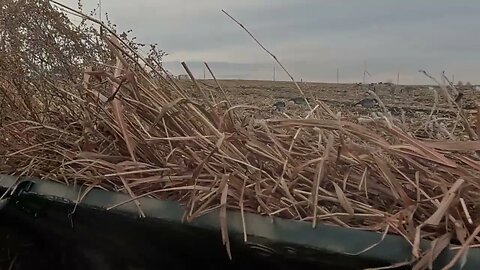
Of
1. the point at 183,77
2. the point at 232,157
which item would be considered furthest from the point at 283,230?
the point at 183,77

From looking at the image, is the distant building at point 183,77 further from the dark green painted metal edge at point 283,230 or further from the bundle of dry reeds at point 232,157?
the dark green painted metal edge at point 283,230

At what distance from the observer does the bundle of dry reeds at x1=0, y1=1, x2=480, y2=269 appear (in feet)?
4.22

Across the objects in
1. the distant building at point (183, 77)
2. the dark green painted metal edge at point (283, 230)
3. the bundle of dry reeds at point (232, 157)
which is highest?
the distant building at point (183, 77)

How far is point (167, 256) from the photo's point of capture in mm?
1463

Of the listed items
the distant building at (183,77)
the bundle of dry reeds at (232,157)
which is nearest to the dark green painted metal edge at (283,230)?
the bundle of dry reeds at (232,157)

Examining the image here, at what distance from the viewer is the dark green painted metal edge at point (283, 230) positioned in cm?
113

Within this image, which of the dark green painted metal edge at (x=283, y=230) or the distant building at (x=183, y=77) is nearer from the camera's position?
the dark green painted metal edge at (x=283, y=230)

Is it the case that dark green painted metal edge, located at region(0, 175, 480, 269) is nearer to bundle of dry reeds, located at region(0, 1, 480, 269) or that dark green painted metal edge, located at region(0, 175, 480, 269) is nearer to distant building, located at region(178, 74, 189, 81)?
bundle of dry reeds, located at region(0, 1, 480, 269)

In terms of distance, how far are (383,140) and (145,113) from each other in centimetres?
60

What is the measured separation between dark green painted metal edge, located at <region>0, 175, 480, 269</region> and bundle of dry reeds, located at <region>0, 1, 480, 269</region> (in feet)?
0.08

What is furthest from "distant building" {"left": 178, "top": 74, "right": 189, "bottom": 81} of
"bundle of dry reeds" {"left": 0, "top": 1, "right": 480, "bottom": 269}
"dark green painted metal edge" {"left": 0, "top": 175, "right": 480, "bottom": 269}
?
"dark green painted metal edge" {"left": 0, "top": 175, "right": 480, "bottom": 269}

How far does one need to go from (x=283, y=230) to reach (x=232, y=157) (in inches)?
12.3

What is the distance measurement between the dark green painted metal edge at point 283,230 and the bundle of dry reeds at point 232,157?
0.02 metres

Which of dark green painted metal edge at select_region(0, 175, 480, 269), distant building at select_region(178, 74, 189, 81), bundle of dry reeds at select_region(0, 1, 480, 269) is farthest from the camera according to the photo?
distant building at select_region(178, 74, 189, 81)
